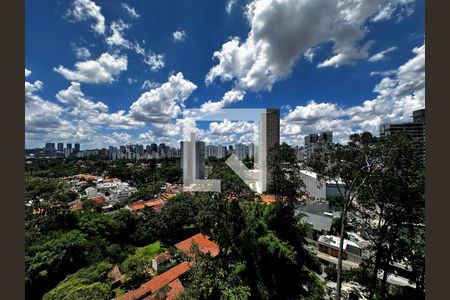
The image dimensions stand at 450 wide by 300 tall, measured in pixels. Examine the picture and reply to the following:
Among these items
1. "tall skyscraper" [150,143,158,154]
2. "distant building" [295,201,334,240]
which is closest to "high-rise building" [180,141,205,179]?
"distant building" [295,201,334,240]

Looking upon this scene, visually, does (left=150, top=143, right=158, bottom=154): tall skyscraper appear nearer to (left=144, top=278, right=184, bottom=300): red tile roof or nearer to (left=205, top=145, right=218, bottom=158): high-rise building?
(left=205, top=145, right=218, bottom=158): high-rise building

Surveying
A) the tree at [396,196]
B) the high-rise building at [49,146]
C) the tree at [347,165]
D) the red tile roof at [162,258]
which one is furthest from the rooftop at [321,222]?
the high-rise building at [49,146]

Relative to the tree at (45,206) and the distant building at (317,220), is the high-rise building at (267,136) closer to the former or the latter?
the distant building at (317,220)

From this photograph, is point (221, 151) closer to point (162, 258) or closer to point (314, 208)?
point (162, 258)

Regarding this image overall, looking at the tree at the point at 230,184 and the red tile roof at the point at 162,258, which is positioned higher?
the tree at the point at 230,184

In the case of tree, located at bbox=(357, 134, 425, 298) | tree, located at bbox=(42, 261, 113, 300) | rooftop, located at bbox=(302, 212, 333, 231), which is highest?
tree, located at bbox=(357, 134, 425, 298)
